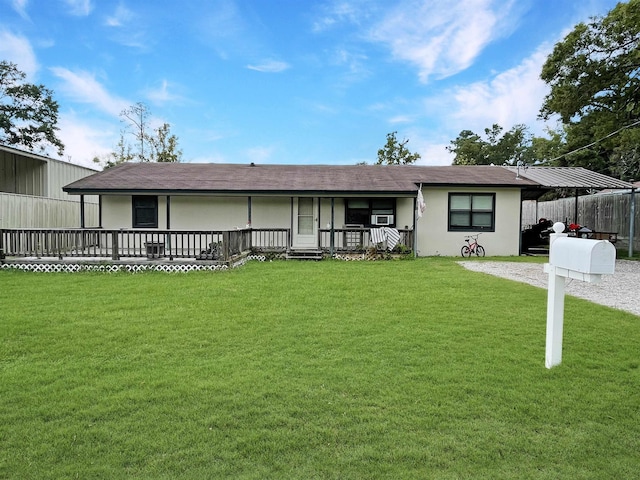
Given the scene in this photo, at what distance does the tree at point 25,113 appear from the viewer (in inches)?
1231

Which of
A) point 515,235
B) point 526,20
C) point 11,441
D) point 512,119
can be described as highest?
point 512,119

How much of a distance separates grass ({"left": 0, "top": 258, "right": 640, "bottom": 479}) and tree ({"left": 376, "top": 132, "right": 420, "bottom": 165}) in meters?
31.7

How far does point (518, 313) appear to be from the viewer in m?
6.54

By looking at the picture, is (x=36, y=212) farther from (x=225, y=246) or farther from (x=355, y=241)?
(x=355, y=241)

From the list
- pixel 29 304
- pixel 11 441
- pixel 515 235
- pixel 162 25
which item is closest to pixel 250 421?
pixel 11 441

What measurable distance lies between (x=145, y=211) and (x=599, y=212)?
2062 cm

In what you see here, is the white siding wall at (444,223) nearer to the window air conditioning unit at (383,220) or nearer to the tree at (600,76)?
the window air conditioning unit at (383,220)

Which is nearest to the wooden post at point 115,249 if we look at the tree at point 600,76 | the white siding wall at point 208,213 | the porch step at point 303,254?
the white siding wall at point 208,213

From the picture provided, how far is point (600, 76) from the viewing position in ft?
47.8

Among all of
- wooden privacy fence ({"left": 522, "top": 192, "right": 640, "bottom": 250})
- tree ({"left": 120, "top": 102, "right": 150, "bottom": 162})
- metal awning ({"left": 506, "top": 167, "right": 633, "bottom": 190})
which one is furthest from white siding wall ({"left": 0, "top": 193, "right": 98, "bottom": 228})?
wooden privacy fence ({"left": 522, "top": 192, "right": 640, "bottom": 250})

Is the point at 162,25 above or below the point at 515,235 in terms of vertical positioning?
above

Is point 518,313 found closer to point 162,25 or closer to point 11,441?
point 11,441

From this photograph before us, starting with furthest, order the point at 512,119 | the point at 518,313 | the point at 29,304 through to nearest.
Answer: the point at 512,119 → the point at 29,304 → the point at 518,313

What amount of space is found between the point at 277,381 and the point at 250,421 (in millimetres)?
732
